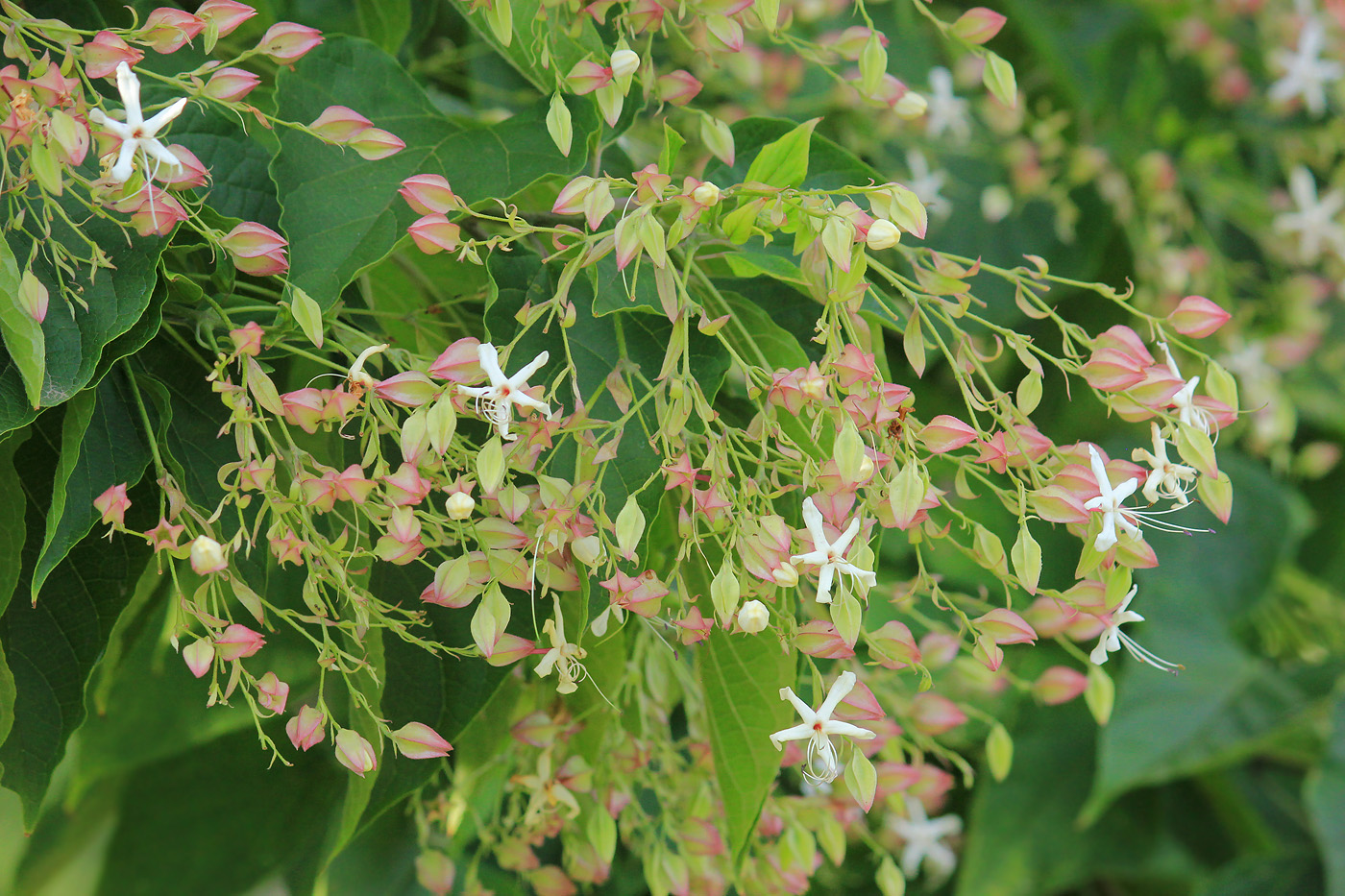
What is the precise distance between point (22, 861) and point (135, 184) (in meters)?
0.49

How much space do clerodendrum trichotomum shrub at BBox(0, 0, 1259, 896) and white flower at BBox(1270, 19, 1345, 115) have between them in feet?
2.08

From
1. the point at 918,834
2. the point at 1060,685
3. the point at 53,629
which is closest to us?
the point at 53,629

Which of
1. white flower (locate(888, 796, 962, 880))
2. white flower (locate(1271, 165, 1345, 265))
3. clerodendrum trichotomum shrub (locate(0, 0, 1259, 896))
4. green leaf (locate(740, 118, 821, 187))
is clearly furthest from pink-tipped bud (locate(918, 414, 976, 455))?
white flower (locate(1271, 165, 1345, 265))

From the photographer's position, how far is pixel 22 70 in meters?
0.34

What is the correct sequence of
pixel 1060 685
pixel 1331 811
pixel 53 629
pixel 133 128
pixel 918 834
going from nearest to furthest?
1. pixel 133 128
2. pixel 53 629
3. pixel 1060 685
4. pixel 918 834
5. pixel 1331 811

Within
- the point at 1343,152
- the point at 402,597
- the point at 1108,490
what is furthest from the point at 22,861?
the point at 1343,152

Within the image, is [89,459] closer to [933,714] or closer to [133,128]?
[133,128]

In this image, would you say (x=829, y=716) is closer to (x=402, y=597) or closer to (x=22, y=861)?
(x=402, y=597)

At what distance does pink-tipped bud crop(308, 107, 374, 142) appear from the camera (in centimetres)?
31

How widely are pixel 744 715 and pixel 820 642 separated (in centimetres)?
7

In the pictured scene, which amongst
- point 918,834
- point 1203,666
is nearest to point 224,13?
point 918,834

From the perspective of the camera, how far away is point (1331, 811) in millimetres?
697

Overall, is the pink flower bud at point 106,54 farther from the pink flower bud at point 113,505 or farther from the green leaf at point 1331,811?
the green leaf at point 1331,811

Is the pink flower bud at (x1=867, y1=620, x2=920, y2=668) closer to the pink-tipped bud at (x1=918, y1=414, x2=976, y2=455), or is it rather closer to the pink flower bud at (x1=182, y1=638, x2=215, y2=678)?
the pink-tipped bud at (x1=918, y1=414, x2=976, y2=455)
